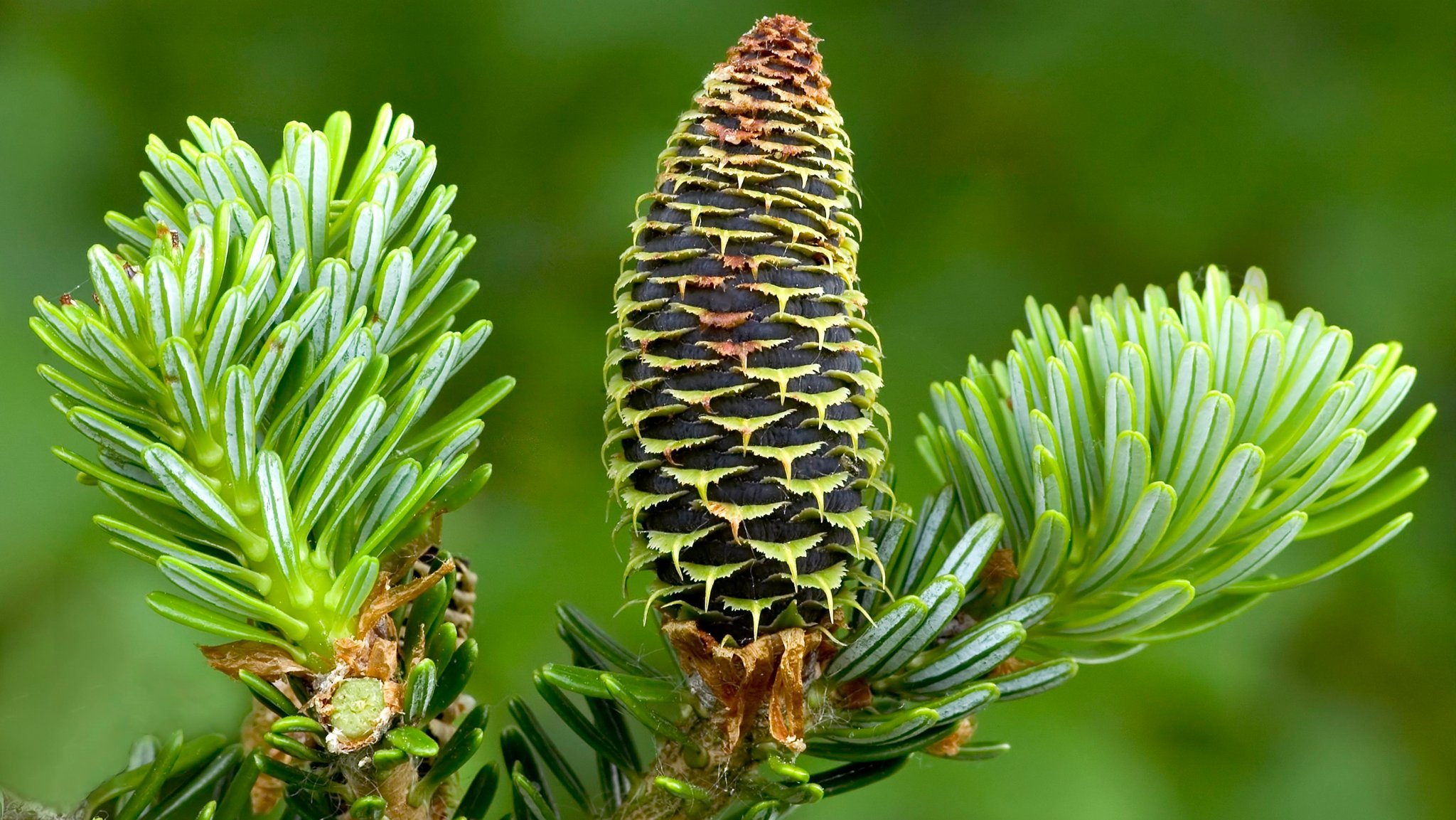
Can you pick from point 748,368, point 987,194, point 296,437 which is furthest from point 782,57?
point 987,194

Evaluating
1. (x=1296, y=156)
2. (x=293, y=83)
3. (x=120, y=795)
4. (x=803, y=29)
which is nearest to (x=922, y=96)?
Answer: (x=1296, y=156)

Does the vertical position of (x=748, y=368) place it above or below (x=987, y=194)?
below

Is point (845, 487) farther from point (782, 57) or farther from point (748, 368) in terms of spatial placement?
point (782, 57)

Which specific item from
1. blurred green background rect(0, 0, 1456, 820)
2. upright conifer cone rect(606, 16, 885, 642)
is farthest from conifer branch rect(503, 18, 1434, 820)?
blurred green background rect(0, 0, 1456, 820)

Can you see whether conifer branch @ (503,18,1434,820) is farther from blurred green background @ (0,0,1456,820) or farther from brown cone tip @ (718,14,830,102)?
blurred green background @ (0,0,1456,820)

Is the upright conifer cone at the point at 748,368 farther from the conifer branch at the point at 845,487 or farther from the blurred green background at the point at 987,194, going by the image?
the blurred green background at the point at 987,194

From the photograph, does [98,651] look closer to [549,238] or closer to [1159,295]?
[549,238]
